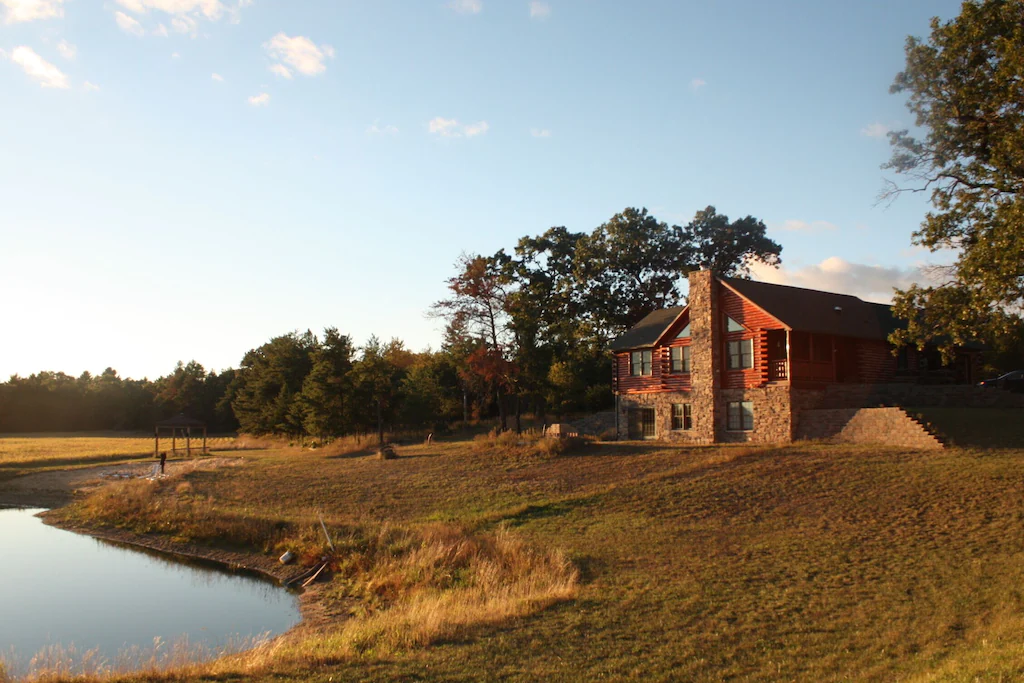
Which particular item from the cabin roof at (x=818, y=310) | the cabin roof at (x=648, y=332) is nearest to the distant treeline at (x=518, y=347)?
the cabin roof at (x=648, y=332)

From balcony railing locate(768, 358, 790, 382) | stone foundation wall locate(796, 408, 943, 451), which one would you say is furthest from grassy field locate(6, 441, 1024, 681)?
balcony railing locate(768, 358, 790, 382)

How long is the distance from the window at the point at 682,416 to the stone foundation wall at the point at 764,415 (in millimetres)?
1954

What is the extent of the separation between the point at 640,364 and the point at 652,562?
80.0ft

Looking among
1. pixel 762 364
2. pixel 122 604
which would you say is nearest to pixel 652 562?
pixel 122 604

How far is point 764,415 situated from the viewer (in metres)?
33.1

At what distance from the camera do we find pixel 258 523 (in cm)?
2400

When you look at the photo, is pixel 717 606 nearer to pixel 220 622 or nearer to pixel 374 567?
pixel 374 567

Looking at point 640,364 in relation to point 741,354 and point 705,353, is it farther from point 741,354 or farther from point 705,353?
point 741,354

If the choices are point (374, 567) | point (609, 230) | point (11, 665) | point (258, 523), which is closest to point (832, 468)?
point (374, 567)

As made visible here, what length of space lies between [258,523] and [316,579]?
5517 millimetres

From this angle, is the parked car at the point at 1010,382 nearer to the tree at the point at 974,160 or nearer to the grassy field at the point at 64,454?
the tree at the point at 974,160

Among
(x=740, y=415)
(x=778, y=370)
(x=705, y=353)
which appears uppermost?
(x=705, y=353)

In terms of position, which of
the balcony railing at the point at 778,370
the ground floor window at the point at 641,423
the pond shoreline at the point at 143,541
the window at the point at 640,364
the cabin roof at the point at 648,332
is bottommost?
the pond shoreline at the point at 143,541

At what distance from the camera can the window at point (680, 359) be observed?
123 feet
